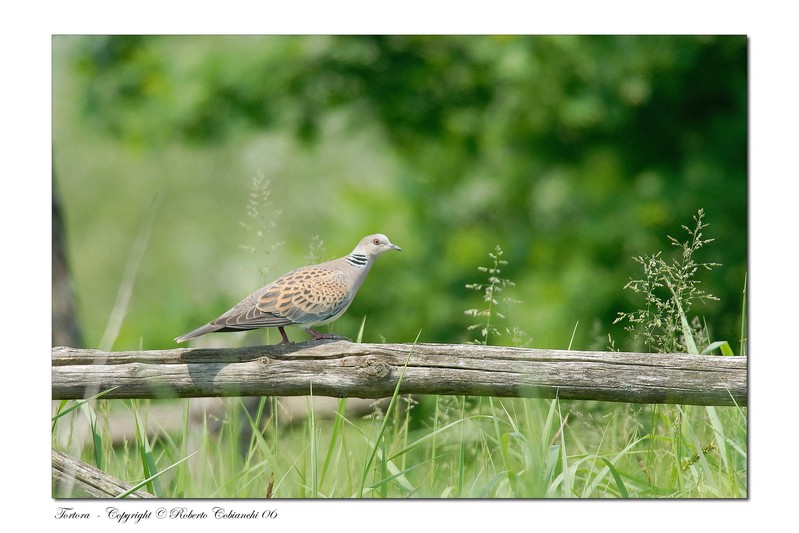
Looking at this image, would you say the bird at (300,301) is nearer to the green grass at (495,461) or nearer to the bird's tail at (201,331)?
the bird's tail at (201,331)

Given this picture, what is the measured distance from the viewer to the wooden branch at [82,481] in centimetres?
324

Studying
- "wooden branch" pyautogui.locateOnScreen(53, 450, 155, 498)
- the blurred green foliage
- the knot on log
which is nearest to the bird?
the knot on log

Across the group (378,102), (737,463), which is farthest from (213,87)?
(737,463)

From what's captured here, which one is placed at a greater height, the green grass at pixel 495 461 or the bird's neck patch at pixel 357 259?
the bird's neck patch at pixel 357 259

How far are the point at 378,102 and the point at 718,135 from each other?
8.85 feet

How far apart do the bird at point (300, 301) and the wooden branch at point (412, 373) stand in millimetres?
115

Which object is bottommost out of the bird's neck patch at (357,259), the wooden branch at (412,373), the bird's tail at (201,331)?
the wooden branch at (412,373)

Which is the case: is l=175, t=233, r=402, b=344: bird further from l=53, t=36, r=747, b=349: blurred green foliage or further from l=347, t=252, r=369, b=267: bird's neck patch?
l=53, t=36, r=747, b=349: blurred green foliage

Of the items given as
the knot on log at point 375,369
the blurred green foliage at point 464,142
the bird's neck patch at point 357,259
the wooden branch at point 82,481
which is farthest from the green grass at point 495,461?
the blurred green foliage at point 464,142

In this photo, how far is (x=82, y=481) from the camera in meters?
3.26

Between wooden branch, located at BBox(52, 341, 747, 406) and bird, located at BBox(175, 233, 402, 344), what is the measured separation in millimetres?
115

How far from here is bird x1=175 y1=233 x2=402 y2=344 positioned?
3.22 meters

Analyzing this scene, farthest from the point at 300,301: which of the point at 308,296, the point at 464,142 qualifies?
the point at 464,142

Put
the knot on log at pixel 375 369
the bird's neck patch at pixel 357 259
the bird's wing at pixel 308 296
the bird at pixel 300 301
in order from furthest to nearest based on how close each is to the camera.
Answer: the bird's neck patch at pixel 357 259 → the bird's wing at pixel 308 296 → the bird at pixel 300 301 → the knot on log at pixel 375 369
